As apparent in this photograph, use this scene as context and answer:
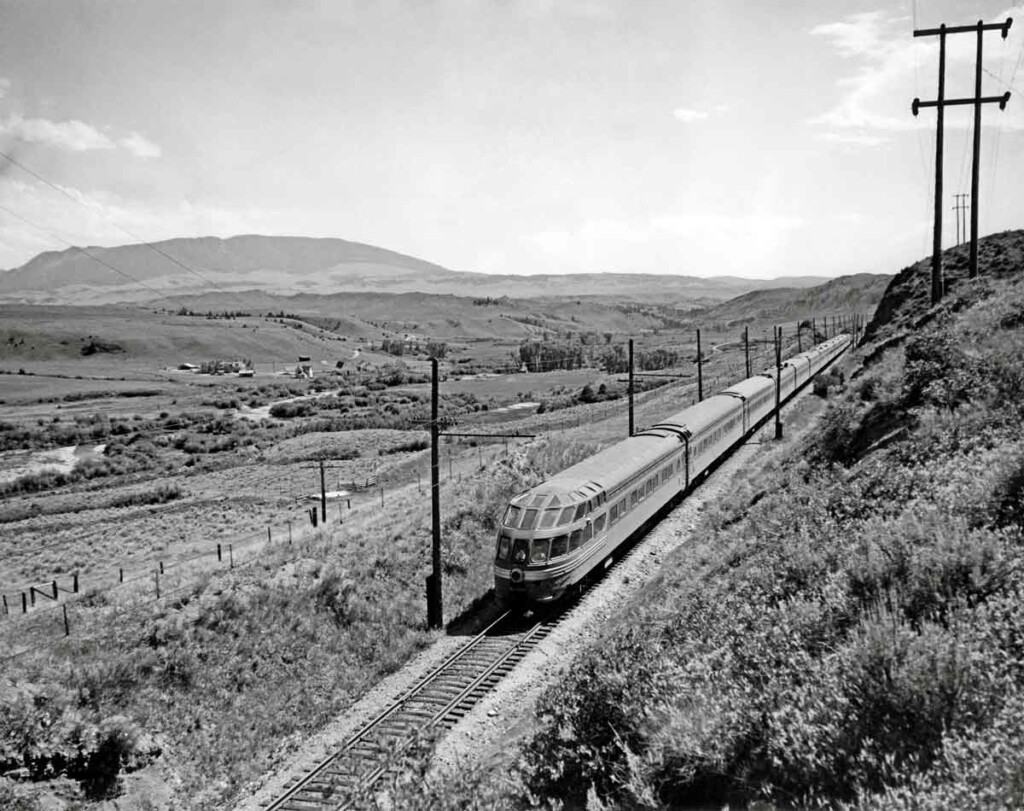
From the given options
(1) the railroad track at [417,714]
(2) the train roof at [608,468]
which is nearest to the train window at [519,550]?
(2) the train roof at [608,468]

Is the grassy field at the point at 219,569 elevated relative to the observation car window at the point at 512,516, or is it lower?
A: lower

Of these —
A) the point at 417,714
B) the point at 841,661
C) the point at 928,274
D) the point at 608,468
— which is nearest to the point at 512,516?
the point at 608,468

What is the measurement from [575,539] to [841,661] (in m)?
10.4

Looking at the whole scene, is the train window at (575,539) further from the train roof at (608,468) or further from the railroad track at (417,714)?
the railroad track at (417,714)

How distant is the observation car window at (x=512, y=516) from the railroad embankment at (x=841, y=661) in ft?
12.3

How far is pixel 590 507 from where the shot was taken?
17516 mm

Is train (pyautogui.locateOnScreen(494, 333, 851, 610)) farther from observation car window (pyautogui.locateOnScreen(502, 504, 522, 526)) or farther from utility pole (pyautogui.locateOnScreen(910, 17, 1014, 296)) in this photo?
utility pole (pyautogui.locateOnScreen(910, 17, 1014, 296))

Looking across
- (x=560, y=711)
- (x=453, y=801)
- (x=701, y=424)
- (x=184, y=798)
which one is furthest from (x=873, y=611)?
(x=701, y=424)

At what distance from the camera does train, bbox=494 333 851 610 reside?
54.1 feet

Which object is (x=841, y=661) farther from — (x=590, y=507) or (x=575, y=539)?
(x=590, y=507)

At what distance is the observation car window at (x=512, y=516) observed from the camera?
1706cm

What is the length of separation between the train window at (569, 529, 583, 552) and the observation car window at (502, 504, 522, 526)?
4.38ft

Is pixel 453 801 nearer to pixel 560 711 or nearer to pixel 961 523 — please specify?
pixel 560 711

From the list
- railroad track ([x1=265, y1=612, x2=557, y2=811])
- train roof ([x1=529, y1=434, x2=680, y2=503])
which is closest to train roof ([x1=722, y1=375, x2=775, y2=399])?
train roof ([x1=529, y1=434, x2=680, y2=503])
